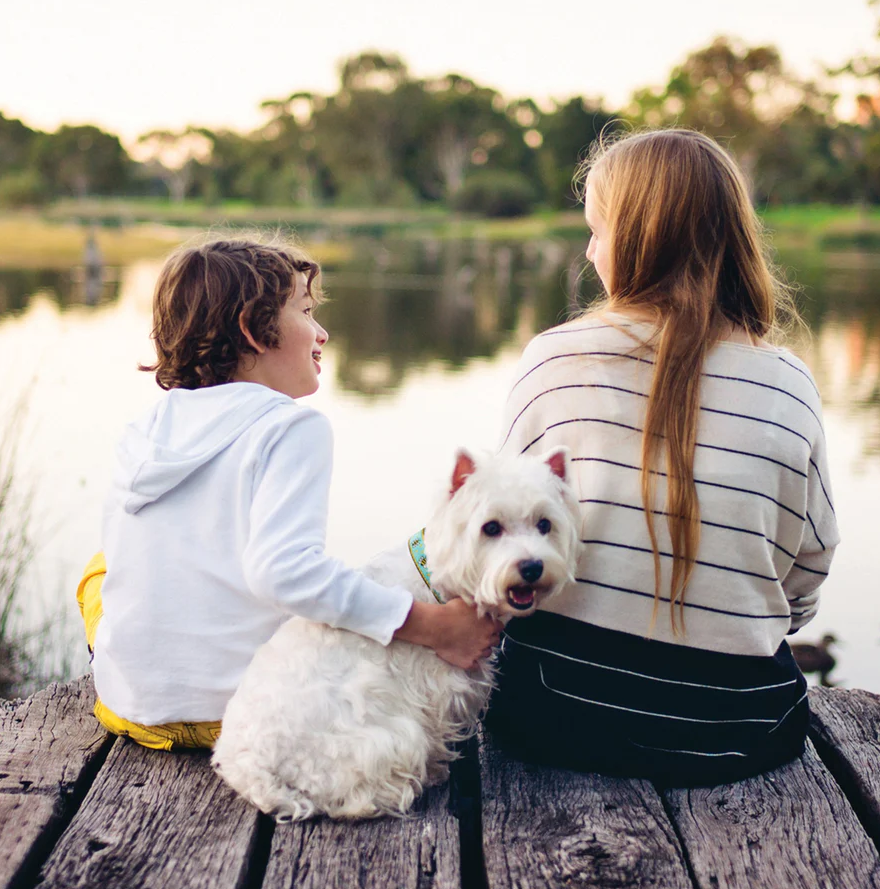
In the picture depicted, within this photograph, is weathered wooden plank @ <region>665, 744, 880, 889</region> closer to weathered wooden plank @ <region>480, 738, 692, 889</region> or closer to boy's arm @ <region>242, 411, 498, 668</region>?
weathered wooden plank @ <region>480, 738, 692, 889</region>

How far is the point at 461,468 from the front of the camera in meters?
2.15

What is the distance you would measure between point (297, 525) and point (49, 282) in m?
20.3

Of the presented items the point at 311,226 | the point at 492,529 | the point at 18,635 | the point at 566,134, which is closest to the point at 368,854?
the point at 492,529

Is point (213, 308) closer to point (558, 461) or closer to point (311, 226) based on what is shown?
point (558, 461)

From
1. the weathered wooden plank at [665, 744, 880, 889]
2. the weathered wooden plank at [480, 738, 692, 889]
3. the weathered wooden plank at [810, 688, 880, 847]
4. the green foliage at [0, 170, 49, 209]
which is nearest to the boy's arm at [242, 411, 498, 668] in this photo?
the weathered wooden plank at [480, 738, 692, 889]

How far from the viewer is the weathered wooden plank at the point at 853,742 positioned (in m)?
2.38

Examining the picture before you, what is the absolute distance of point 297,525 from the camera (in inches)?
83.0

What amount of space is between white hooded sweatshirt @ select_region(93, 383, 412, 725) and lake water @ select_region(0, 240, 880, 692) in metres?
0.33

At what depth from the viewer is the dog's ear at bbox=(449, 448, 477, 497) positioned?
2127 mm

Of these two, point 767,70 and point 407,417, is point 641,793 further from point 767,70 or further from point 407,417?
point 767,70

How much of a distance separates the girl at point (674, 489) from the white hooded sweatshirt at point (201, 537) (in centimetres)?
48

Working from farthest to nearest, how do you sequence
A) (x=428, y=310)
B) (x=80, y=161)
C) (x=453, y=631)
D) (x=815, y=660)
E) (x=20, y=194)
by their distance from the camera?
(x=80, y=161) → (x=20, y=194) → (x=428, y=310) → (x=815, y=660) → (x=453, y=631)

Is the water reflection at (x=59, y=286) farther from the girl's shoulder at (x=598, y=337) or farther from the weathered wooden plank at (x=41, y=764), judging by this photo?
the girl's shoulder at (x=598, y=337)

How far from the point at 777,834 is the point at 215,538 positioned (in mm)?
1359
